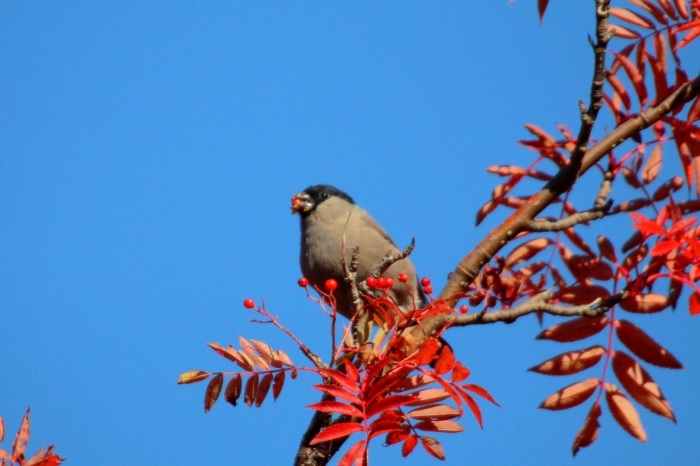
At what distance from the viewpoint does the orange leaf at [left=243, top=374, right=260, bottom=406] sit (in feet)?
7.16

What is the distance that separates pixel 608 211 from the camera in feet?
8.89

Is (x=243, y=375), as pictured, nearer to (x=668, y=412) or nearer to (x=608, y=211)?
(x=668, y=412)

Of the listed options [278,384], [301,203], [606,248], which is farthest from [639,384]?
[301,203]

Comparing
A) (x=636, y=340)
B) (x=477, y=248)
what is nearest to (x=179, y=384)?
(x=477, y=248)

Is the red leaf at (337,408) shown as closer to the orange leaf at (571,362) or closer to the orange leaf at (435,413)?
the orange leaf at (435,413)

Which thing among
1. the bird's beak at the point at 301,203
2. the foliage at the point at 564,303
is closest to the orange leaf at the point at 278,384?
the foliage at the point at 564,303

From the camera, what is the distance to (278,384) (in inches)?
84.9

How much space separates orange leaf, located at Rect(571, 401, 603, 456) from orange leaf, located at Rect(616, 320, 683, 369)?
0.65 feet

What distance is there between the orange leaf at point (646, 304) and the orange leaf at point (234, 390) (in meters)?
1.05

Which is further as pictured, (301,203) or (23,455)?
(301,203)

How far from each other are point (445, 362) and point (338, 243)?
2758mm

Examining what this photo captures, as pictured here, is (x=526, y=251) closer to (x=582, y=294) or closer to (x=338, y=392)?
(x=582, y=294)

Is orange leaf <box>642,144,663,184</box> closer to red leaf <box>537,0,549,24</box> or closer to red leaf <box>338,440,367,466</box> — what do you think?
red leaf <box>537,0,549,24</box>

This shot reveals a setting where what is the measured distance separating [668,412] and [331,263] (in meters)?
2.47
